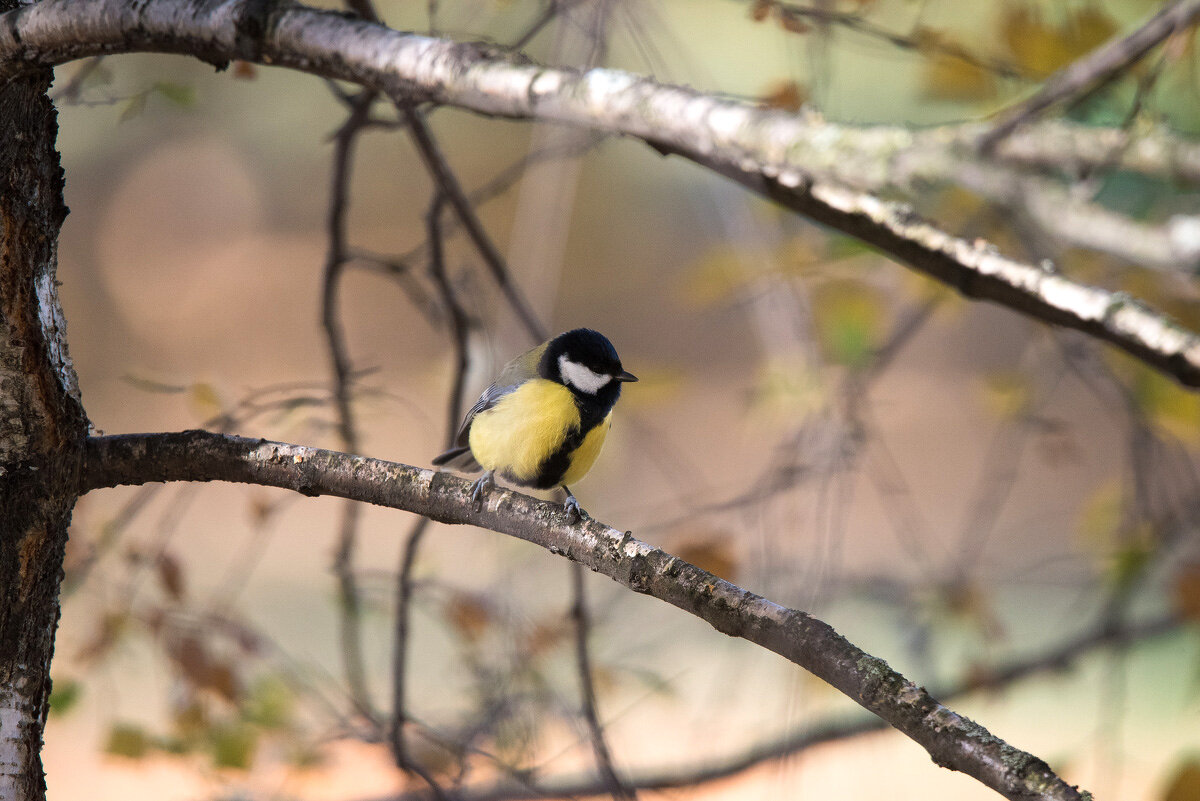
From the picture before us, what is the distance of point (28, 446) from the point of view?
0.73 meters

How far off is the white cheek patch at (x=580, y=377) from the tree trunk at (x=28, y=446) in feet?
1.66

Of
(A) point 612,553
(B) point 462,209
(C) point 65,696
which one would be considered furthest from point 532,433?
(C) point 65,696

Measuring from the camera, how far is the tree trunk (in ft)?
2.34

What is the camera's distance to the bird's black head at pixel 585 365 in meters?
1.02

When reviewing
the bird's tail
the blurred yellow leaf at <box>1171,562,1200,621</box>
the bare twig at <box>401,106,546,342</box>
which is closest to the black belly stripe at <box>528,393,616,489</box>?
the bare twig at <box>401,106,546,342</box>

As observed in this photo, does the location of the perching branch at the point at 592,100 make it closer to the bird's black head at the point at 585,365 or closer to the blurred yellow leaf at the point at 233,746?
the bird's black head at the point at 585,365

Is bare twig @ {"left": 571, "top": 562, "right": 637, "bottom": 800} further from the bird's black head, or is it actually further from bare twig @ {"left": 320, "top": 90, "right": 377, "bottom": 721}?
bare twig @ {"left": 320, "top": 90, "right": 377, "bottom": 721}

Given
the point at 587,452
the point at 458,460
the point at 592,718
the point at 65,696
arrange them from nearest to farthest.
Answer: the point at 592,718 < the point at 587,452 < the point at 65,696 < the point at 458,460

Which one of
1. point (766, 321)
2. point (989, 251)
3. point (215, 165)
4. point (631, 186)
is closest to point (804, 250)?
point (766, 321)

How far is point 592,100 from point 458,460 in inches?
28.3

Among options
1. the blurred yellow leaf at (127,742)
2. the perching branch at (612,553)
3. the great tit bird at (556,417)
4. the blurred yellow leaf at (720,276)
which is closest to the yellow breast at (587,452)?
the great tit bird at (556,417)

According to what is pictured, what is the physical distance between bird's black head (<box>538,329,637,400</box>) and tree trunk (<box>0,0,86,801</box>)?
51 cm

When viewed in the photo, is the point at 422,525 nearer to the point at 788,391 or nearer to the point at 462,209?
the point at 462,209

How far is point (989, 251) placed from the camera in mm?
739
